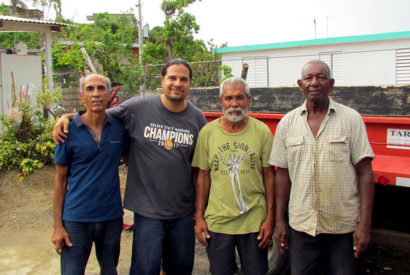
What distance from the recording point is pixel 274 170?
2426mm

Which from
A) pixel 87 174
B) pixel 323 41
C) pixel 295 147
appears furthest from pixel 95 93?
pixel 323 41

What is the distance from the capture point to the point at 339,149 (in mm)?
2074

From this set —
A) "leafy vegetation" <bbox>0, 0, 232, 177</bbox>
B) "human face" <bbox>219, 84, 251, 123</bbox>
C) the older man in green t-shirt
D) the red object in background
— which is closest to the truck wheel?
the older man in green t-shirt

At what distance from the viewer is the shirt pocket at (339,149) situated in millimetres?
2070

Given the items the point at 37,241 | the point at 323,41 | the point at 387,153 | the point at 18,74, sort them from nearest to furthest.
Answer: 1. the point at 387,153
2. the point at 37,241
3. the point at 18,74
4. the point at 323,41

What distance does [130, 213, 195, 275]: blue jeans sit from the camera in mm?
2512

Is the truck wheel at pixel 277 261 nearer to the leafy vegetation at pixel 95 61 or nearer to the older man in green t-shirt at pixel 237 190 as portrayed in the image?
the older man in green t-shirt at pixel 237 190

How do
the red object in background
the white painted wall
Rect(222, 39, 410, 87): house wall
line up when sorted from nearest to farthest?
1. the red object in background
2. the white painted wall
3. Rect(222, 39, 410, 87): house wall

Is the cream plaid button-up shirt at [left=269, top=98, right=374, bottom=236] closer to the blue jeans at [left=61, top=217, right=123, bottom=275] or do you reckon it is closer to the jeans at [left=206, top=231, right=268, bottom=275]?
the jeans at [left=206, top=231, right=268, bottom=275]

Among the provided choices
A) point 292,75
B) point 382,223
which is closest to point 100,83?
point 382,223

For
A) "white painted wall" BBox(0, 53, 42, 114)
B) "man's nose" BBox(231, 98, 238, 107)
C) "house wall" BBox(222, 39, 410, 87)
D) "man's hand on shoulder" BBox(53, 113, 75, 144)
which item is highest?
"house wall" BBox(222, 39, 410, 87)

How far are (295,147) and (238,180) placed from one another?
408 mm

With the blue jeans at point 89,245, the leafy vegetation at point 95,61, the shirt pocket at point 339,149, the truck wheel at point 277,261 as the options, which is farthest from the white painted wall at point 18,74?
the shirt pocket at point 339,149

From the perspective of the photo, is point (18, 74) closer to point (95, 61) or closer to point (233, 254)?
point (95, 61)
